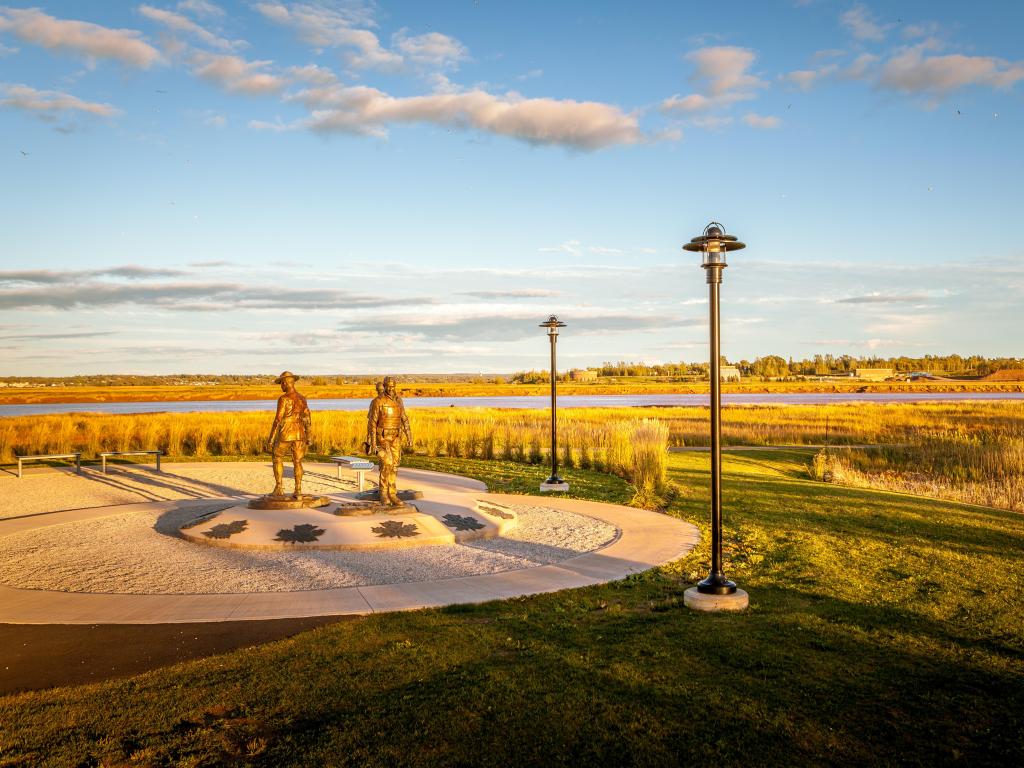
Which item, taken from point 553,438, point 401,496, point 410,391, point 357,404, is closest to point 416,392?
point 410,391

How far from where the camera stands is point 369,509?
37.3 feet

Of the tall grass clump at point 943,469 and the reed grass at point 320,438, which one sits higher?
the reed grass at point 320,438

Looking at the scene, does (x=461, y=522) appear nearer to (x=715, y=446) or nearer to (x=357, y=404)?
(x=715, y=446)

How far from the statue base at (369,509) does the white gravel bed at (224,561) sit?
3.27 feet

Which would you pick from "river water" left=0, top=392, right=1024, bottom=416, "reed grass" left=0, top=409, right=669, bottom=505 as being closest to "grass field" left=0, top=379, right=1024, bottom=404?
"river water" left=0, top=392, right=1024, bottom=416

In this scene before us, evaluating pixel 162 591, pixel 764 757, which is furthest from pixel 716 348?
pixel 162 591

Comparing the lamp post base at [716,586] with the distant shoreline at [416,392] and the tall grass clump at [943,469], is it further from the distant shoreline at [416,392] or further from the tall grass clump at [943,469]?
the distant shoreline at [416,392]

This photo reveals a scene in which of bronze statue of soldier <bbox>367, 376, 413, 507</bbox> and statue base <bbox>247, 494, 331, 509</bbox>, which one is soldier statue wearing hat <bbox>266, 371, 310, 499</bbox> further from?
bronze statue of soldier <bbox>367, 376, 413, 507</bbox>

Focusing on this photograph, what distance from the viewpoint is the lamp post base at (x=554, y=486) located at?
1598 centimetres

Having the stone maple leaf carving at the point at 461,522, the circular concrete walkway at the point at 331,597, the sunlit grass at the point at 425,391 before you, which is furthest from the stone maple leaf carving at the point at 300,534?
the sunlit grass at the point at 425,391

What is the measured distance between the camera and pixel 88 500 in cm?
1534

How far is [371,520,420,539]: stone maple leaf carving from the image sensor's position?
10734 millimetres

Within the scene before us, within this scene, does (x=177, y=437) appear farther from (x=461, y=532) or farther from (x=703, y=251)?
(x=703, y=251)

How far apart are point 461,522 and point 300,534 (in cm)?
230
